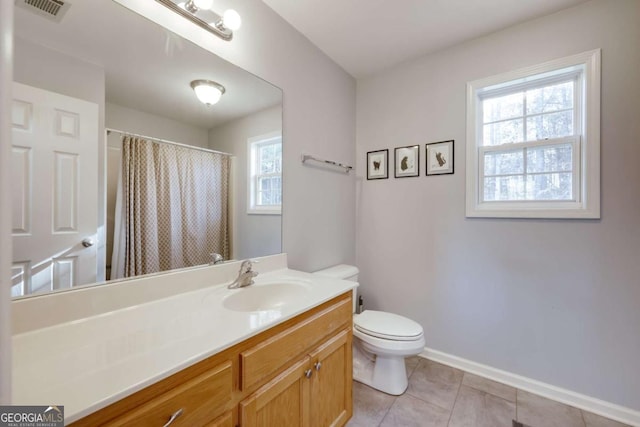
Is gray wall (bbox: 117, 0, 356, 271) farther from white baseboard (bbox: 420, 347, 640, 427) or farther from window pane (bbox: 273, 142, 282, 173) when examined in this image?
white baseboard (bbox: 420, 347, 640, 427)

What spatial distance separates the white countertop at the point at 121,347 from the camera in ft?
1.76

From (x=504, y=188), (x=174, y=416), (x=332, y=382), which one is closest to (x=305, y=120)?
(x=504, y=188)

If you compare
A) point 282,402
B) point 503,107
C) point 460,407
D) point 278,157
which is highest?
point 503,107

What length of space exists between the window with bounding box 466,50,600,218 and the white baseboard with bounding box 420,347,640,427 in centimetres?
110

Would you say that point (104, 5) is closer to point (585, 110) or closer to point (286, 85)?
point (286, 85)

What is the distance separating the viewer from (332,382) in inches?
49.1

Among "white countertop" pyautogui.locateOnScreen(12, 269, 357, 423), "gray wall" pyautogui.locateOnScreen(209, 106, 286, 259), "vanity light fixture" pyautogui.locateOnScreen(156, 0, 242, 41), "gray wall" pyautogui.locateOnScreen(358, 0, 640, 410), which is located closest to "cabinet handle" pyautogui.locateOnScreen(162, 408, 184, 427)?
"white countertop" pyautogui.locateOnScreen(12, 269, 357, 423)

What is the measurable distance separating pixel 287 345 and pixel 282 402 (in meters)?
0.20

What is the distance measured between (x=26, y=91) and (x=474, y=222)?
237cm

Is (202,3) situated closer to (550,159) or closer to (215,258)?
(215,258)

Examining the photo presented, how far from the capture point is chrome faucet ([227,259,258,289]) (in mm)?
1305

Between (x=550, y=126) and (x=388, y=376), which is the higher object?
(x=550, y=126)

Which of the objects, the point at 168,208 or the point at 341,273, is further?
the point at 341,273

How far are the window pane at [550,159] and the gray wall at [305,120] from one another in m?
1.33
